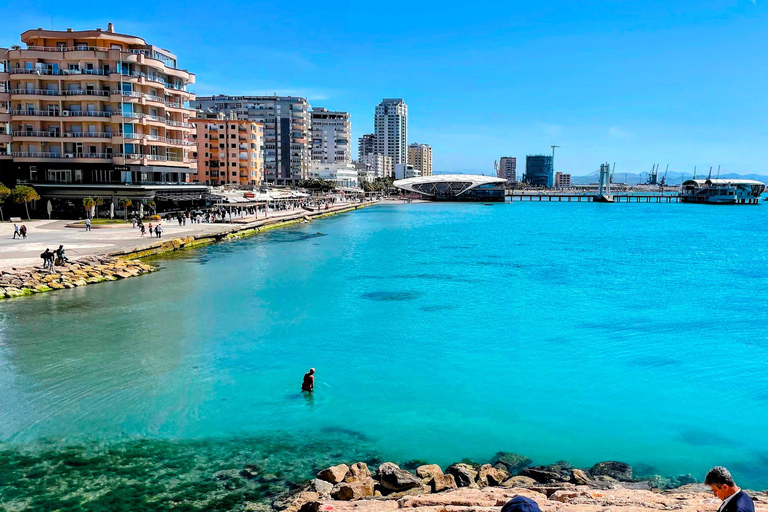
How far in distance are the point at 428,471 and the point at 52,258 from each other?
27.5 m

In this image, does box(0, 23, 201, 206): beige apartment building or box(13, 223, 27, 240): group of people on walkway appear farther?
box(0, 23, 201, 206): beige apartment building

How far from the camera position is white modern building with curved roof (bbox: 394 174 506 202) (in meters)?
169

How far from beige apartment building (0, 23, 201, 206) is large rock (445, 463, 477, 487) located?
4980cm

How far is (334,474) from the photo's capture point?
38.7 feet

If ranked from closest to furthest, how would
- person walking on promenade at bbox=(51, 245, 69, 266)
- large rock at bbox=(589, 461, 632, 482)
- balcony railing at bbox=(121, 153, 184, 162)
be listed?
large rock at bbox=(589, 461, 632, 482), person walking on promenade at bbox=(51, 245, 69, 266), balcony railing at bbox=(121, 153, 184, 162)

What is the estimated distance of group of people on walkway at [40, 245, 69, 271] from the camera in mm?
32031

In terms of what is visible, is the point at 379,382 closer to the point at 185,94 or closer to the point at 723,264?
the point at 723,264

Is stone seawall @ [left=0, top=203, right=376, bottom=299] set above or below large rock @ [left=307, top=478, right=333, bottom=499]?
above

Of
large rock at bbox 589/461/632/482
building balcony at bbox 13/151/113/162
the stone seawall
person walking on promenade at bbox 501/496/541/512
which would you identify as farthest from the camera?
building balcony at bbox 13/151/113/162

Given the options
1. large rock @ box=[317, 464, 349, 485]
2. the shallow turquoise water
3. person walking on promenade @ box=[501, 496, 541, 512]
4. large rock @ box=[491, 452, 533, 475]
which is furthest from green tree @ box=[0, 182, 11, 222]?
person walking on promenade @ box=[501, 496, 541, 512]

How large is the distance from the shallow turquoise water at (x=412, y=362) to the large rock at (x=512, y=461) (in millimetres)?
309

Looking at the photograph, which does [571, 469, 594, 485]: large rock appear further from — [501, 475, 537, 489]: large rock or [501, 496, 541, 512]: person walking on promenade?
[501, 496, 541, 512]: person walking on promenade

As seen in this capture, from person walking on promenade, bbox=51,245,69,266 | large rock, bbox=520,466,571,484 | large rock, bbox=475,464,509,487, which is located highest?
person walking on promenade, bbox=51,245,69,266

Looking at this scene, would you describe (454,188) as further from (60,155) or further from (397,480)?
(397,480)
